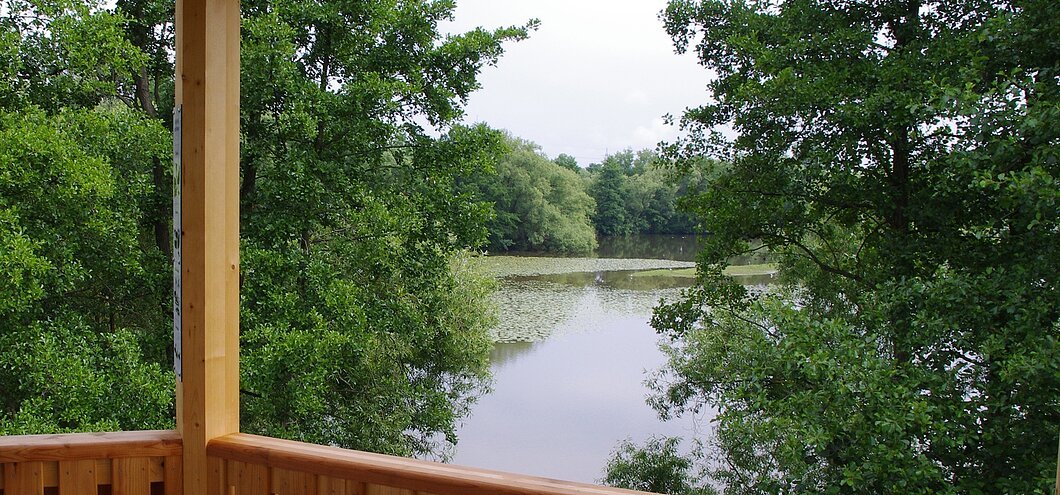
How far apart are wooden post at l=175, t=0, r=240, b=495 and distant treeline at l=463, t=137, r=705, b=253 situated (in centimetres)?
650

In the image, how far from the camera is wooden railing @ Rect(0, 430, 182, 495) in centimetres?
170

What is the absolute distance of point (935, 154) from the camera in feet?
16.9

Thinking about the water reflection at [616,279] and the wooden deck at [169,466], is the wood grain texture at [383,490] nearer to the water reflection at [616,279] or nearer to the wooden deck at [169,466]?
the wooden deck at [169,466]

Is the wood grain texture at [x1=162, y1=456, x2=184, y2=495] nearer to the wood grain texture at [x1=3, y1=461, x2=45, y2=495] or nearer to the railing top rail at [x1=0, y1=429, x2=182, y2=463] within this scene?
the railing top rail at [x1=0, y1=429, x2=182, y2=463]

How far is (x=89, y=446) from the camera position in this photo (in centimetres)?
171

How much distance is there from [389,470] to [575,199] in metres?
7.02

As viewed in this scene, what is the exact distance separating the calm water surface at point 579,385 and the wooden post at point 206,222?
22.9 feet

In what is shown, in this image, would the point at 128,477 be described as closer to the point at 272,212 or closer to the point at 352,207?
the point at 272,212

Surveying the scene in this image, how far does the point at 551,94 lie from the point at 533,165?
67.6 inches

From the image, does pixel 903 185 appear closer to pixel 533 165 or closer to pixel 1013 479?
pixel 1013 479

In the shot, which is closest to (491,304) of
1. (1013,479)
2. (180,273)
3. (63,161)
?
(63,161)

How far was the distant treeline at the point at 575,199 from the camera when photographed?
8.43 metres

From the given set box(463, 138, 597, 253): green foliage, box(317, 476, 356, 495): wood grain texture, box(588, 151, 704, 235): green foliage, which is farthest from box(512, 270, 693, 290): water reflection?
box(317, 476, 356, 495): wood grain texture

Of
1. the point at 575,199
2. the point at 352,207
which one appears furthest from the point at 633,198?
the point at 352,207
